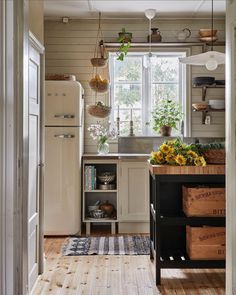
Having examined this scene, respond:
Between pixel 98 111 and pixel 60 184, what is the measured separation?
3.44 ft

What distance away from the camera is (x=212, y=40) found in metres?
5.41

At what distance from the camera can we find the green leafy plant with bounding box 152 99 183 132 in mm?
5555

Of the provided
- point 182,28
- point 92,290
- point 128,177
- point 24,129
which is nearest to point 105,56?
point 182,28

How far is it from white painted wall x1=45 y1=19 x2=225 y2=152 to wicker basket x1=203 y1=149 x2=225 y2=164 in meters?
2.24

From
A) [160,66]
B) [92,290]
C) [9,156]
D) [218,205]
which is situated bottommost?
[92,290]

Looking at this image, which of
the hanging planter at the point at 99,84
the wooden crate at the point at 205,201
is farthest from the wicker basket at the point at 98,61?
the wooden crate at the point at 205,201

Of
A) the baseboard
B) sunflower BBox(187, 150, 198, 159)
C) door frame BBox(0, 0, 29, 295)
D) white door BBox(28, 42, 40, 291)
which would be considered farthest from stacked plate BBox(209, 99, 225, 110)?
door frame BBox(0, 0, 29, 295)

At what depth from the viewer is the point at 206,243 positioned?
3334 millimetres

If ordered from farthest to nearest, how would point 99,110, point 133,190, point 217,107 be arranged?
point 217,107 < point 99,110 < point 133,190

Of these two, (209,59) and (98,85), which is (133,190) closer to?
(98,85)

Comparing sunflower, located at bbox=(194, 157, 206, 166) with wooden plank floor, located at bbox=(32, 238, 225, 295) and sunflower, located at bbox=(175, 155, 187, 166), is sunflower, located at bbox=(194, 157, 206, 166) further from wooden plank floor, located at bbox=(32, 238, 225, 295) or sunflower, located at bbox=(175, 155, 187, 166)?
wooden plank floor, located at bbox=(32, 238, 225, 295)

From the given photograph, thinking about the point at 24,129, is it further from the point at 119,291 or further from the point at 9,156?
the point at 119,291

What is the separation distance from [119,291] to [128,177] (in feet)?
6.59

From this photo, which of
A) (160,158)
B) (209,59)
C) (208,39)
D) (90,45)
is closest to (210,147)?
(160,158)
